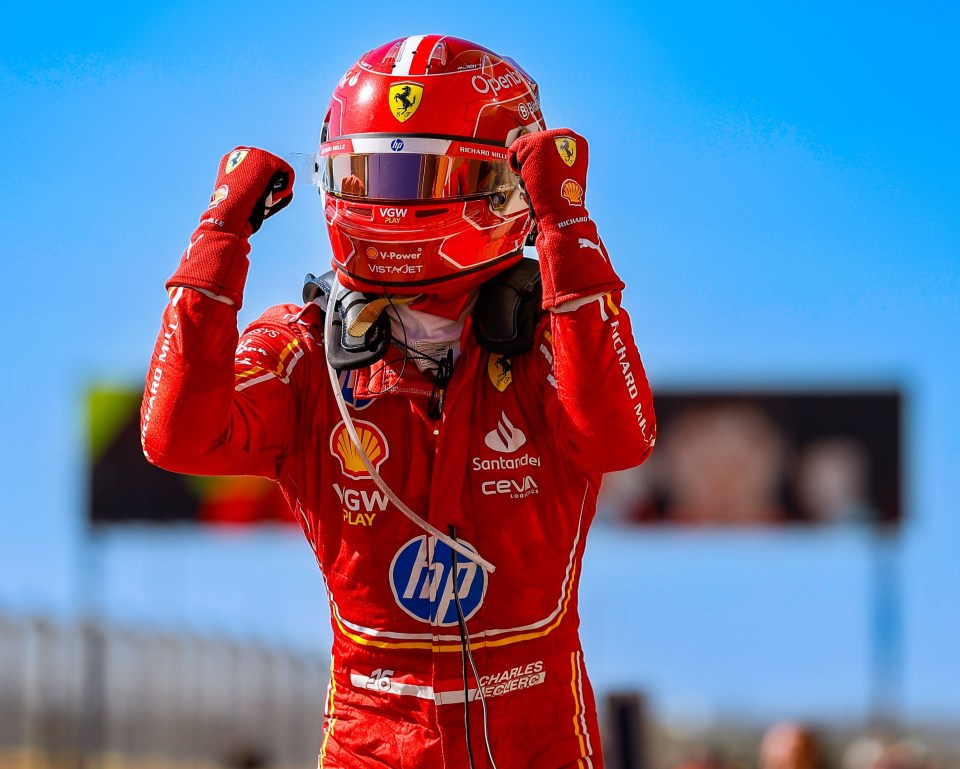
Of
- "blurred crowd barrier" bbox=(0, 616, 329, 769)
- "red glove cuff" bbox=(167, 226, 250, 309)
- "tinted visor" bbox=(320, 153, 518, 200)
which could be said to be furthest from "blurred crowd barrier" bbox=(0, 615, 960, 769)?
"red glove cuff" bbox=(167, 226, 250, 309)

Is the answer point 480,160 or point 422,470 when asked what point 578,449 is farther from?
point 480,160

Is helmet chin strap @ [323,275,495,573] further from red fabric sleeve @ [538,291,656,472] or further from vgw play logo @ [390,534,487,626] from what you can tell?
red fabric sleeve @ [538,291,656,472]

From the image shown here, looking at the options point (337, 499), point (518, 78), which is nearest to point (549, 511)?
point (337, 499)

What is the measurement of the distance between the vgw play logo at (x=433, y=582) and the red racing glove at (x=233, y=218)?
0.71m

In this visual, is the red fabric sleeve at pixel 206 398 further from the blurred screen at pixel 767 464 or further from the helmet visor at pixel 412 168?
the blurred screen at pixel 767 464

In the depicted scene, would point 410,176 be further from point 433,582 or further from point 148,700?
point 148,700

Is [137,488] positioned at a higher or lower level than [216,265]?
lower

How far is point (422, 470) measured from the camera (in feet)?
13.4

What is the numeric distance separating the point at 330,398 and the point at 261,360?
0.19 m

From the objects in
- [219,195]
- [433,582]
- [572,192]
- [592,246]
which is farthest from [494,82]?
[433,582]

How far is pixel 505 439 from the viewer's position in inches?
162

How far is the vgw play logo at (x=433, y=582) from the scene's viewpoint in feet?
13.3

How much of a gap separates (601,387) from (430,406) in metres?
0.49

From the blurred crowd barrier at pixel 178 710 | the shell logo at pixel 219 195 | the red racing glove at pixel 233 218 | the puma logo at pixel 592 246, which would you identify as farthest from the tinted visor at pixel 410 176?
the blurred crowd barrier at pixel 178 710
